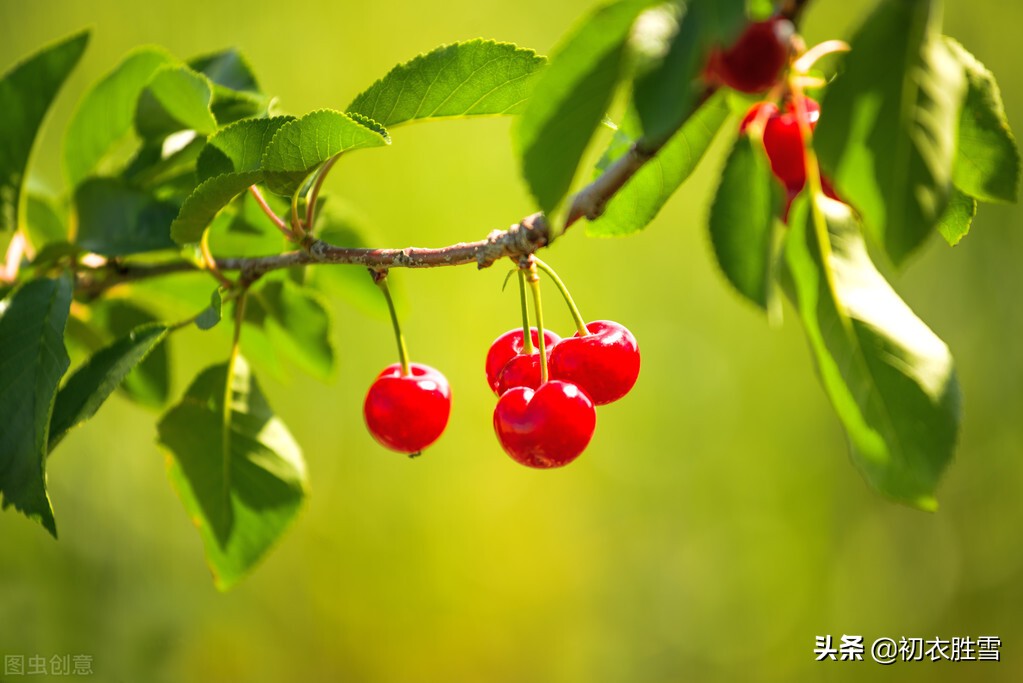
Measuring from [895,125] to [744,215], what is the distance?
0.11m

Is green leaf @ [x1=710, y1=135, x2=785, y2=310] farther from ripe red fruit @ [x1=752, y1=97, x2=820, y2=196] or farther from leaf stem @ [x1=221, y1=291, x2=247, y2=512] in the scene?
leaf stem @ [x1=221, y1=291, x2=247, y2=512]

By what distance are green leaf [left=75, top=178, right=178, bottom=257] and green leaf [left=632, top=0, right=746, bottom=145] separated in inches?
20.8

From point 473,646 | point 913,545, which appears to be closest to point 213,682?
point 473,646

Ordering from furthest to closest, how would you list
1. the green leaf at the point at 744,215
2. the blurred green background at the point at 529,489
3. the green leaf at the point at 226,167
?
the blurred green background at the point at 529,489 < the green leaf at the point at 226,167 < the green leaf at the point at 744,215

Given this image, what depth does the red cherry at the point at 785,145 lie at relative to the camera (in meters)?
0.51

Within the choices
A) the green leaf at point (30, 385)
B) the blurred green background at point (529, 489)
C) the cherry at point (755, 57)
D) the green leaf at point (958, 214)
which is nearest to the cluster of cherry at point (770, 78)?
the cherry at point (755, 57)

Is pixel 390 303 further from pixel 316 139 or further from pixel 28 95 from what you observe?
pixel 28 95

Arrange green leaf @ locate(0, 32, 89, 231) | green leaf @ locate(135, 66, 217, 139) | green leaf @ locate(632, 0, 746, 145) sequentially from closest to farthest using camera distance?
green leaf @ locate(632, 0, 746, 145)
green leaf @ locate(135, 66, 217, 139)
green leaf @ locate(0, 32, 89, 231)

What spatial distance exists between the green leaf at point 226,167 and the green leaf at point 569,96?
22cm

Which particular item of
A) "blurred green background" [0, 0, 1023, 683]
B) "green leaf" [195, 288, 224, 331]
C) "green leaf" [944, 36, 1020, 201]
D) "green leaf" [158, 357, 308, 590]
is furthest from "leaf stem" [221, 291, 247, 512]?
"blurred green background" [0, 0, 1023, 683]

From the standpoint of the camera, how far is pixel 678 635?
2.41 m

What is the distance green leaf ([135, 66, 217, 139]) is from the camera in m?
0.73

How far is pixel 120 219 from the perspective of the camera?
0.83 metres

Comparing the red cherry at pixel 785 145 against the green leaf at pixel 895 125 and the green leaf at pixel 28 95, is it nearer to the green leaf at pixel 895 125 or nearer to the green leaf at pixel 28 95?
the green leaf at pixel 895 125
